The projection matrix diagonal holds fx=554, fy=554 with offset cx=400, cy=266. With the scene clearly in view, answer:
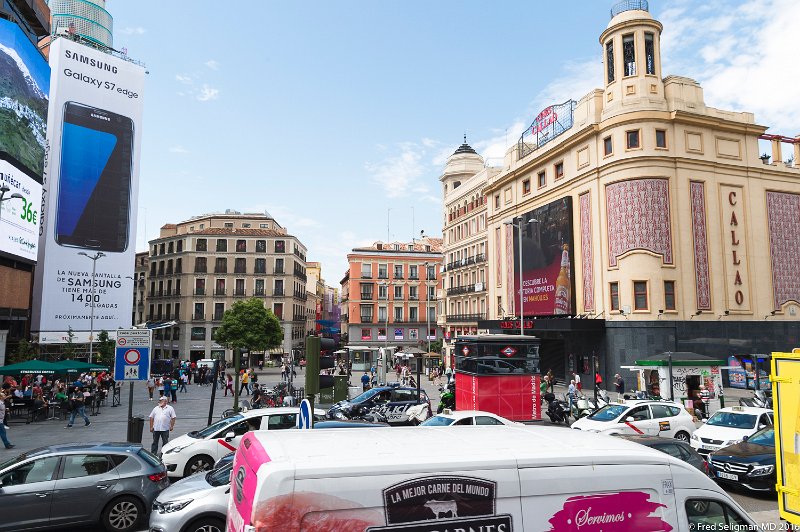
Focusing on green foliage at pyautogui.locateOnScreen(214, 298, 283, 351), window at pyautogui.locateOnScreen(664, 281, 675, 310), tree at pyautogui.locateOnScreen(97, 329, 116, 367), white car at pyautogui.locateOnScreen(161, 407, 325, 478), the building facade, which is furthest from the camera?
the building facade

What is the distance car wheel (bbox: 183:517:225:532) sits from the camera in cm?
769

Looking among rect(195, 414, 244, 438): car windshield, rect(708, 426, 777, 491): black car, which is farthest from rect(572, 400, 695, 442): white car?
rect(195, 414, 244, 438): car windshield

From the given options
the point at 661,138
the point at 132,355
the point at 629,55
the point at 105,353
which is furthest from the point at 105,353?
the point at 629,55

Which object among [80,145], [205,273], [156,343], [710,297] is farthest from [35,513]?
[156,343]

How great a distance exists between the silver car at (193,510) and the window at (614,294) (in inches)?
1220

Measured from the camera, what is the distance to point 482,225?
5403 centimetres

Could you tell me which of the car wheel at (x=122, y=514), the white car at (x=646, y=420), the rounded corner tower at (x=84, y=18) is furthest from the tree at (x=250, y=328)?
the car wheel at (x=122, y=514)

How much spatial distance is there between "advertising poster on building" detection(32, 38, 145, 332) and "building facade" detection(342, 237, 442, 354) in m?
29.7

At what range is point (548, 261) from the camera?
40.3m

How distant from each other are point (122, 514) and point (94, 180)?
4585cm

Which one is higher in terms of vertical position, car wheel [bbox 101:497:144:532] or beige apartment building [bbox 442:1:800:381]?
beige apartment building [bbox 442:1:800:381]

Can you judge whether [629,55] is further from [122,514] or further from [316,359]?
[122,514]

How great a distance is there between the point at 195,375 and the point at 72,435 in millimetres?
29103

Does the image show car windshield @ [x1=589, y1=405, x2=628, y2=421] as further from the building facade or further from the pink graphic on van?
the building facade
